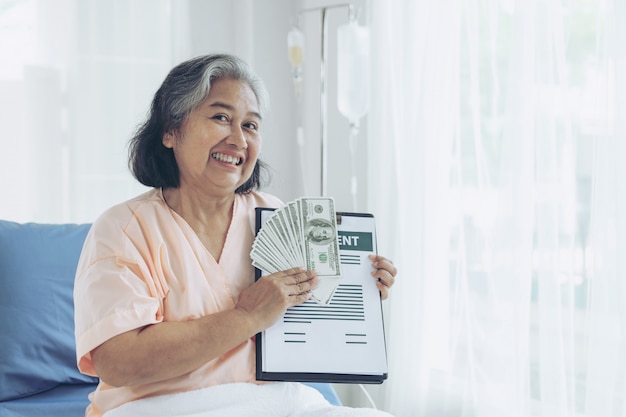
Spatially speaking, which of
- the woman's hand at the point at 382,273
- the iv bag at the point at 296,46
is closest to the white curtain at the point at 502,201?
the iv bag at the point at 296,46

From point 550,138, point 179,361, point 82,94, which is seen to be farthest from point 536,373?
point 82,94

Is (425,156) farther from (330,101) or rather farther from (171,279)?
(171,279)

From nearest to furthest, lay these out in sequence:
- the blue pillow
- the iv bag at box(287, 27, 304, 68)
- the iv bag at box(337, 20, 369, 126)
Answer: the blue pillow
the iv bag at box(337, 20, 369, 126)
the iv bag at box(287, 27, 304, 68)

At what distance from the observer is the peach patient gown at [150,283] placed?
147 centimetres

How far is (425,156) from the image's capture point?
2447mm

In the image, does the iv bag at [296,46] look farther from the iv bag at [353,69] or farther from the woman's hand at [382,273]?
the woman's hand at [382,273]

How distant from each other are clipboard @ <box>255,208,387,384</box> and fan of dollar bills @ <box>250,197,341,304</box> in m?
0.04

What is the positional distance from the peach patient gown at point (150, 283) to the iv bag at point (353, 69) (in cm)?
102

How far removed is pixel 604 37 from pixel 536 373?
91cm

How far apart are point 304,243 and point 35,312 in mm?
979

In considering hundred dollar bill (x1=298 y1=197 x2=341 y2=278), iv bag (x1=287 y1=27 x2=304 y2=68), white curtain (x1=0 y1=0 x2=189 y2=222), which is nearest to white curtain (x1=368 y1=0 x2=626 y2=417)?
iv bag (x1=287 y1=27 x2=304 y2=68)

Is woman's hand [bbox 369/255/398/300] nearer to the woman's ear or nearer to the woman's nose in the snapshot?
the woman's nose

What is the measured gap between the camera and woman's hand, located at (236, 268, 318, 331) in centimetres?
156

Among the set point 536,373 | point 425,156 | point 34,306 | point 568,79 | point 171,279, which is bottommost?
point 536,373
